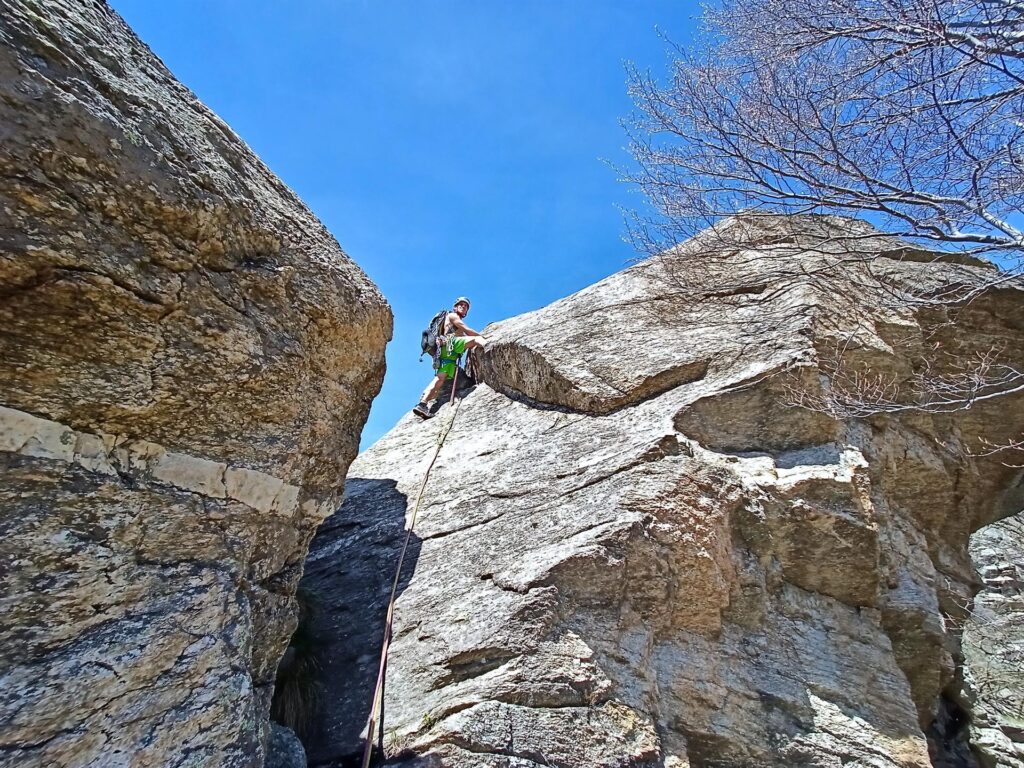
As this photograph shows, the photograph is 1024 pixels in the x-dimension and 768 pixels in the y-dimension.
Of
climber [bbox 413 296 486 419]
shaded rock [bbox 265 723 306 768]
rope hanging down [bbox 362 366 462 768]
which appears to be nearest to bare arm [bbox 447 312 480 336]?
climber [bbox 413 296 486 419]

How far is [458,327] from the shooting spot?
11266mm

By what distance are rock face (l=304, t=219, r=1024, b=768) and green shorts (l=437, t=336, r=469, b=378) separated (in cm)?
122

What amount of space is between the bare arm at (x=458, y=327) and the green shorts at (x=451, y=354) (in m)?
0.15

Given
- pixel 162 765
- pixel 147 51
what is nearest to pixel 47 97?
pixel 147 51

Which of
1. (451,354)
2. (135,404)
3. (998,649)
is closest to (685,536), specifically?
(135,404)

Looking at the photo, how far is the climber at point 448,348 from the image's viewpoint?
10.7 metres

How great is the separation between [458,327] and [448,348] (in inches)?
17.9

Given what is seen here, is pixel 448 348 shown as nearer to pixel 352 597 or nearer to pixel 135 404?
pixel 352 597

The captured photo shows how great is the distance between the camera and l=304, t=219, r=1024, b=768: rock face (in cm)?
518

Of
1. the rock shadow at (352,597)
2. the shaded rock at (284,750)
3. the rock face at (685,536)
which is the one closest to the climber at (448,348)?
the rock face at (685,536)

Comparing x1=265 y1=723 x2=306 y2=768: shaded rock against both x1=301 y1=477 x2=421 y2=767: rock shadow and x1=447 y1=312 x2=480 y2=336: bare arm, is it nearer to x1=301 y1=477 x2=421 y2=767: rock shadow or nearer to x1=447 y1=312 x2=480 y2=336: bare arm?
x1=301 y1=477 x2=421 y2=767: rock shadow

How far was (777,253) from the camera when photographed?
9.04 m

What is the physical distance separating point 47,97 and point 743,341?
6.77 m

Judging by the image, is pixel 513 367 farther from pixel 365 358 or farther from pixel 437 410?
pixel 365 358
